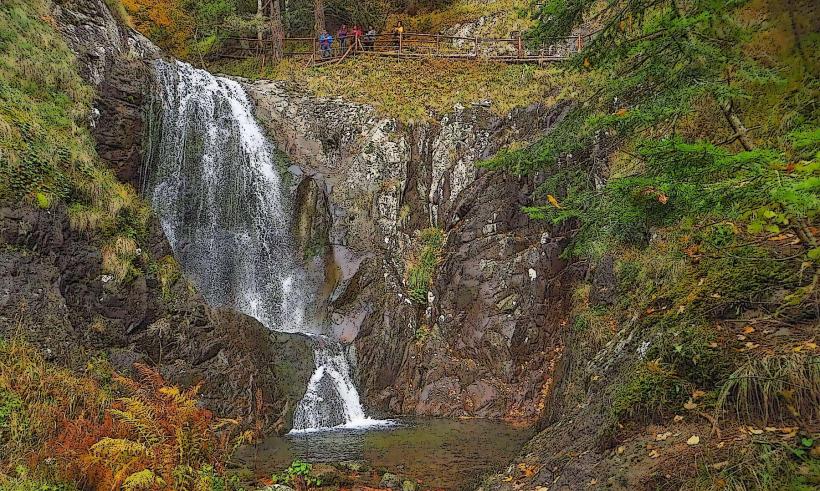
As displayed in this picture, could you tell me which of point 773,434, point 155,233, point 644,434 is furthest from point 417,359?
point 773,434

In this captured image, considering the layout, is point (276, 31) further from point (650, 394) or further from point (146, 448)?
point (650, 394)

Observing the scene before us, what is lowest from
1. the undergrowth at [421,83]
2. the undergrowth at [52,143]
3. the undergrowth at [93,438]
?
the undergrowth at [93,438]

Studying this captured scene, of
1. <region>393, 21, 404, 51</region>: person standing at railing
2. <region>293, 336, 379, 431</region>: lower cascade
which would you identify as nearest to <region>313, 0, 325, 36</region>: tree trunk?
<region>393, 21, 404, 51</region>: person standing at railing

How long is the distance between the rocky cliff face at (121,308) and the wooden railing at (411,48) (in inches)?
378

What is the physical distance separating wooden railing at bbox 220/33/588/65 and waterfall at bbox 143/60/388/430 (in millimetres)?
6830

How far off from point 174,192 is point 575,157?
38.1 feet

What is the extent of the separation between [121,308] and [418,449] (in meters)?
5.94

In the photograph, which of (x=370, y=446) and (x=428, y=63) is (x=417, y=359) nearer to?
(x=370, y=446)

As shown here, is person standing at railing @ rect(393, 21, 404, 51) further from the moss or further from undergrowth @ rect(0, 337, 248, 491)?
the moss

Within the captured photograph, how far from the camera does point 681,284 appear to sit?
5227mm

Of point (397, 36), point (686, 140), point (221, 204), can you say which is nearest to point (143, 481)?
point (686, 140)

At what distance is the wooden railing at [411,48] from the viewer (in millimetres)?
21359

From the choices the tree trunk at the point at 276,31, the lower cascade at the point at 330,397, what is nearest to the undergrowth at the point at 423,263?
the lower cascade at the point at 330,397

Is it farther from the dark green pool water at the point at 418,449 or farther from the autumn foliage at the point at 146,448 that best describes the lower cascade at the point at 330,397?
the autumn foliage at the point at 146,448
